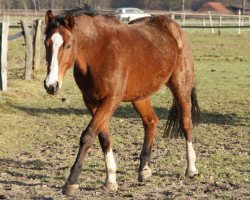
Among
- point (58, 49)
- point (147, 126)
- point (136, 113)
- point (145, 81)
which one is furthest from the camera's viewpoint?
point (136, 113)

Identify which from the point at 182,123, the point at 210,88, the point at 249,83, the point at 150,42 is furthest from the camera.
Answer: the point at 249,83

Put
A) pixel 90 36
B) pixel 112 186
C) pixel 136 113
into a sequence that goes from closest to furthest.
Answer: pixel 90 36, pixel 112 186, pixel 136 113

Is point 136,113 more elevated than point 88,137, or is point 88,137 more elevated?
point 88,137

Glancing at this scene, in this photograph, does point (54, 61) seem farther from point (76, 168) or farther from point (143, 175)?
point (143, 175)

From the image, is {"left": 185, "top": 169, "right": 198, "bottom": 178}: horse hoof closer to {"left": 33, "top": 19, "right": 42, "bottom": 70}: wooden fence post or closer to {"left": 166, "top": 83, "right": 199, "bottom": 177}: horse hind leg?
{"left": 166, "top": 83, "right": 199, "bottom": 177}: horse hind leg

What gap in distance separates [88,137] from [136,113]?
5.51 meters

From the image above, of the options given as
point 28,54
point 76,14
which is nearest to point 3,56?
point 28,54

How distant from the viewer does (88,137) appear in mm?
5414

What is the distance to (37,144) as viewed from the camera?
8.17m

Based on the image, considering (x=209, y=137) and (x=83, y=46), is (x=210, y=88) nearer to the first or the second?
(x=209, y=137)

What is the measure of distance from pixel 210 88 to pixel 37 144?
726cm

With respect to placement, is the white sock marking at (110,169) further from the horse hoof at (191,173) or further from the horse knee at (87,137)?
the horse hoof at (191,173)

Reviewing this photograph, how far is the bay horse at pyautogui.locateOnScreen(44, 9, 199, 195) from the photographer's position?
17.0 ft

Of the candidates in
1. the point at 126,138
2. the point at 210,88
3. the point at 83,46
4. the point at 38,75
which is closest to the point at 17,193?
the point at 83,46
